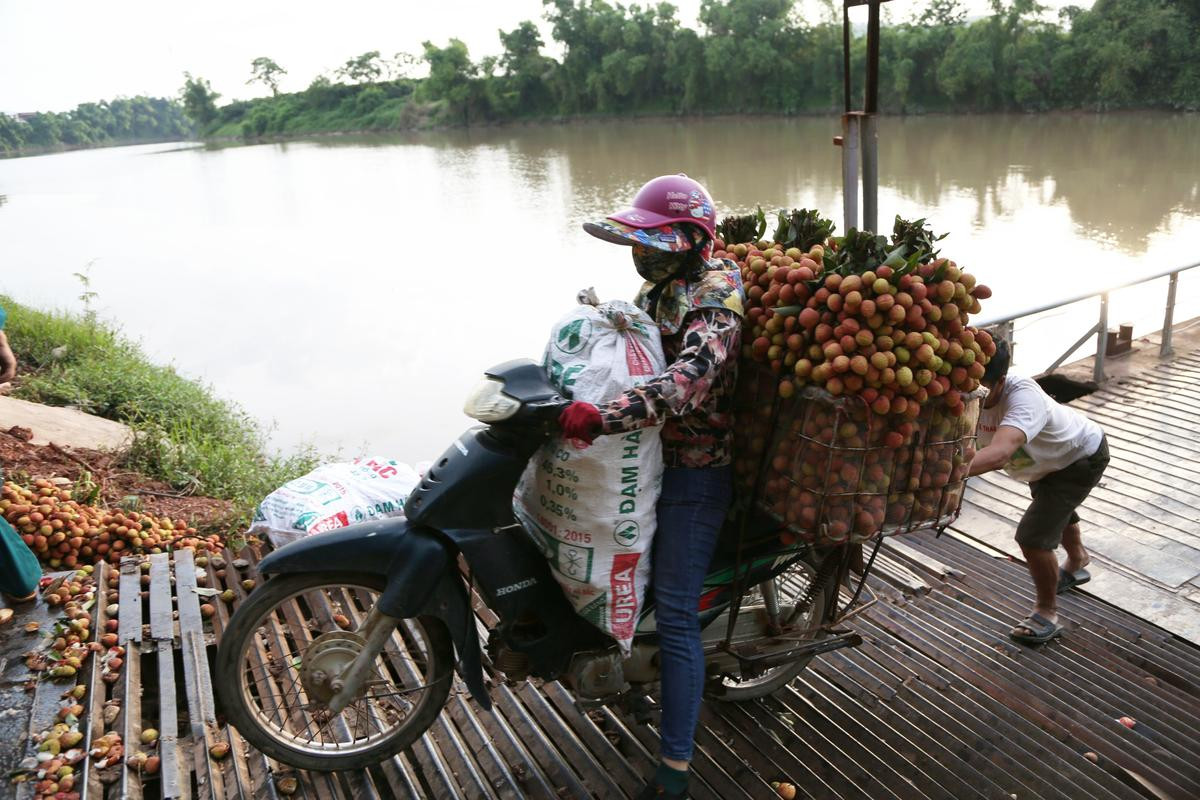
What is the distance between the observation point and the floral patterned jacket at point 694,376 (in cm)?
194

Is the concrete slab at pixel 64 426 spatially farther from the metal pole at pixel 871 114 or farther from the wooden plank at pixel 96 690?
the metal pole at pixel 871 114

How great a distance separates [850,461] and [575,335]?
71cm

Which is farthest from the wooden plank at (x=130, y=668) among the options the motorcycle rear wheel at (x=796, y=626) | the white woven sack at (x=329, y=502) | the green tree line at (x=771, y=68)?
the green tree line at (x=771, y=68)

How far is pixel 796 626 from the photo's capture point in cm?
267

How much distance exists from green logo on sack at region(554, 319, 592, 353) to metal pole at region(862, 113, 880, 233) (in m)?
1.78

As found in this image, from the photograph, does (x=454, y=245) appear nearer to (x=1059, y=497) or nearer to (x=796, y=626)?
(x=1059, y=497)

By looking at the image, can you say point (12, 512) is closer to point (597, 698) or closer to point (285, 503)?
point (285, 503)

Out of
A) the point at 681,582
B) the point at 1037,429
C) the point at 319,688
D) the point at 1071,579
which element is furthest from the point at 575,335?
the point at 1071,579

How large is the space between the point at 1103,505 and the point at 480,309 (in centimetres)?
999

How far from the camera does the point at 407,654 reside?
2883mm

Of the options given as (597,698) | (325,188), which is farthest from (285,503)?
(325,188)

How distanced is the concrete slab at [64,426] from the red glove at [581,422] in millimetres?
4449

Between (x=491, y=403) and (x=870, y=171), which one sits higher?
(x=870, y=171)

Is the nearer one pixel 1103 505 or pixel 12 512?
pixel 12 512
